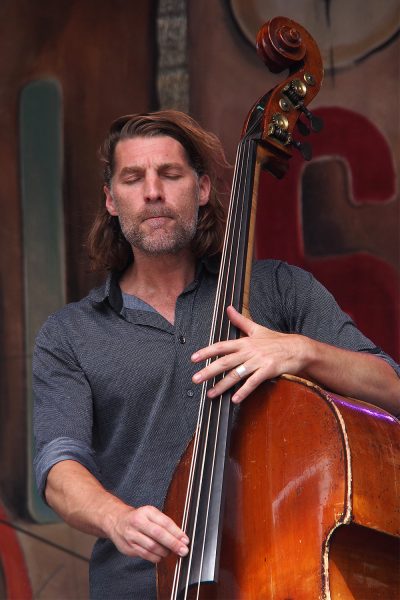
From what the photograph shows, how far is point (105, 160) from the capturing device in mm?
2553

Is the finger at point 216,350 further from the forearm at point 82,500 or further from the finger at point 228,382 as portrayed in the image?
the forearm at point 82,500

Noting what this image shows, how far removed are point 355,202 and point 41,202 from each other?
4.09ft

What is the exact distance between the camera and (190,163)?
2.43m

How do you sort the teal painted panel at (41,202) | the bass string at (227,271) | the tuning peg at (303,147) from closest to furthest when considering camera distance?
1. the bass string at (227,271)
2. the tuning peg at (303,147)
3. the teal painted panel at (41,202)

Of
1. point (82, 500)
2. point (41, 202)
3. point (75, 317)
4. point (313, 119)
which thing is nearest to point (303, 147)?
point (313, 119)

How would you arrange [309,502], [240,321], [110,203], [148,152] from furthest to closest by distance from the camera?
[110,203] → [148,152] → [240,321] → [309,502]

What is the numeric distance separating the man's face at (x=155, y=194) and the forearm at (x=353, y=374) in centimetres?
55

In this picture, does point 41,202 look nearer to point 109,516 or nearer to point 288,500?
point 109,516

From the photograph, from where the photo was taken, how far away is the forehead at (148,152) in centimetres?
234

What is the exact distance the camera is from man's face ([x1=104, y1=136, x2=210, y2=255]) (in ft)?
7.44

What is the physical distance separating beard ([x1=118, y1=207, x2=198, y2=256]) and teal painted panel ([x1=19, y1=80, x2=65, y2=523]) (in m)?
1.40

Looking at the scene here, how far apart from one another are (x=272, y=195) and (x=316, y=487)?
193 centimetres

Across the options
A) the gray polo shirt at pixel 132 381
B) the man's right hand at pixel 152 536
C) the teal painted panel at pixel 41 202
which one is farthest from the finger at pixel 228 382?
the teal painted panel at pixel 41 202

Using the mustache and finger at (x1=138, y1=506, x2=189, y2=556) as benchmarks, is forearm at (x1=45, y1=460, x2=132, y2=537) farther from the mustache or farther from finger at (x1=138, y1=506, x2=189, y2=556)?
the mustache
